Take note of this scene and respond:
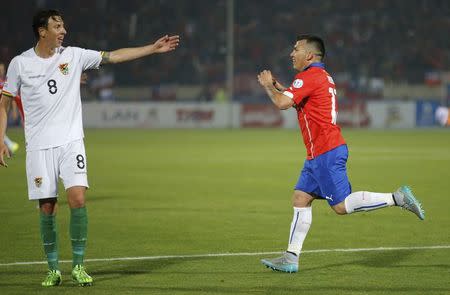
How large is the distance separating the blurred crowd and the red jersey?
141ft

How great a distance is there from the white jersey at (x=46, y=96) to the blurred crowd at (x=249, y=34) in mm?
43887

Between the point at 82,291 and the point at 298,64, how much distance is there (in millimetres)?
2739

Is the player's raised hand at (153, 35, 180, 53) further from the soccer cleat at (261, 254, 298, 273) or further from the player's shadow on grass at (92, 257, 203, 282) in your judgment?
the soccer cleat at (261, 254, 298, 273)

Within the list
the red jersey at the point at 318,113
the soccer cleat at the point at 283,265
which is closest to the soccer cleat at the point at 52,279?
the soccer cleat at the point at 283,265

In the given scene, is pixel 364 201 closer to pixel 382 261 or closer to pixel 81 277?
pixel 382 261

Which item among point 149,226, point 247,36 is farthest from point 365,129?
point 149,226

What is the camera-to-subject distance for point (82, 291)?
7.53 meters

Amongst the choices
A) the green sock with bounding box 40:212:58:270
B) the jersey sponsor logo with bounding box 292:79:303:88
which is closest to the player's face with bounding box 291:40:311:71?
the jersey sponsor logo with bounding box 292:79:303:88

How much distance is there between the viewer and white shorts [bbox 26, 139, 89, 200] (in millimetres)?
7664

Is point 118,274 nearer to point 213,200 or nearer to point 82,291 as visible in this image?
point 82,291

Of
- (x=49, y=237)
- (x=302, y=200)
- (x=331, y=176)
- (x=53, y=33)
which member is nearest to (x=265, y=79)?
(x=331, y=176)

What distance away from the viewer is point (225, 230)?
1141 cm

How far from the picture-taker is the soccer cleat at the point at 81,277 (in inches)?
303

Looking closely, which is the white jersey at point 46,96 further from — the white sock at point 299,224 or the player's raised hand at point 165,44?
the white sock at point 299,224
